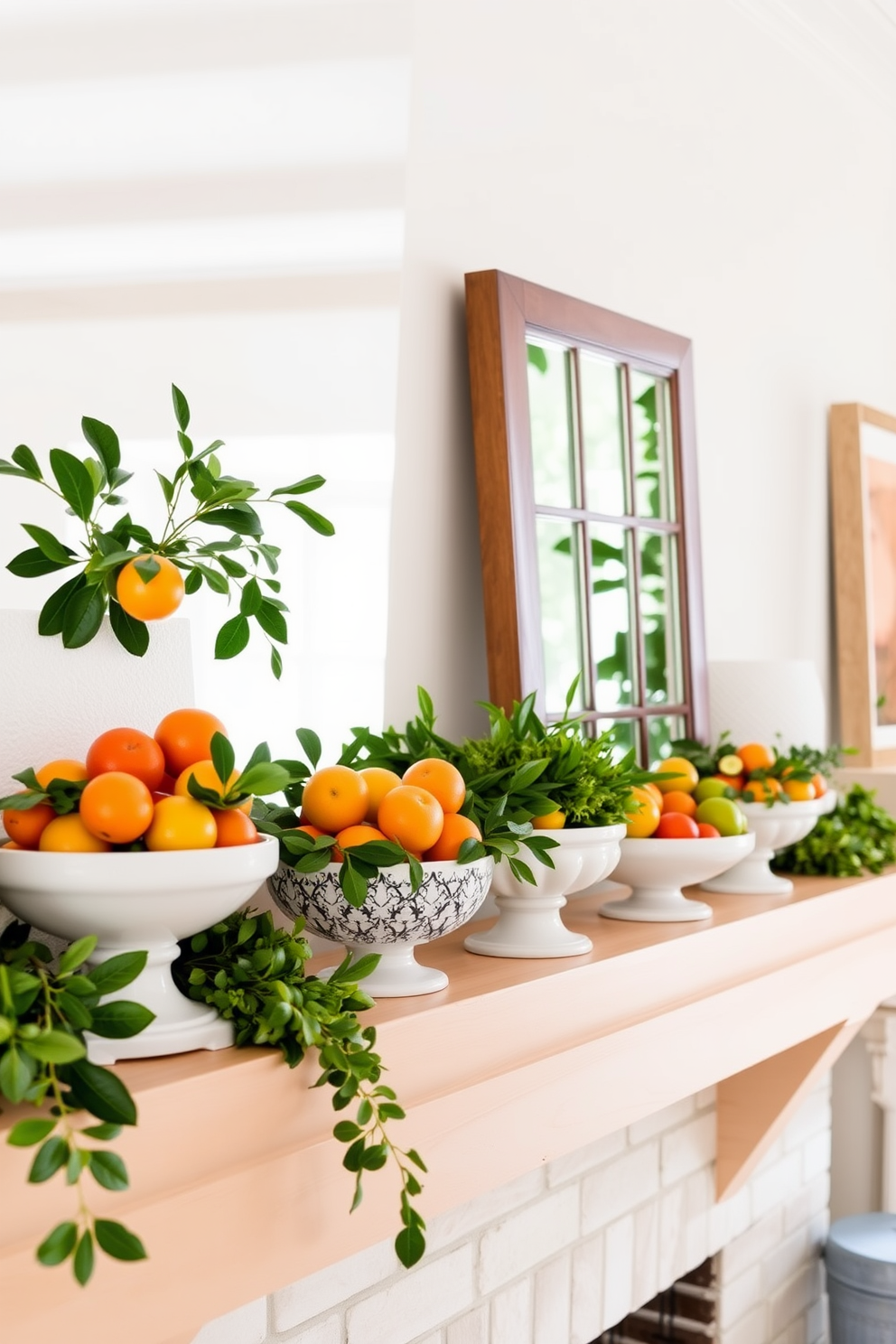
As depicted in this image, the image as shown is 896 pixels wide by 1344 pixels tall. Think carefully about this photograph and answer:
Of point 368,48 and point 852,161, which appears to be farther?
point 852,161

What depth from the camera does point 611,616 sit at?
1851 mm

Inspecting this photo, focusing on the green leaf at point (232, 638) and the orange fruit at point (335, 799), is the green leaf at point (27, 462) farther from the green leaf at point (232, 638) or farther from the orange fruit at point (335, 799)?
the orange fruit at point (335, 799)

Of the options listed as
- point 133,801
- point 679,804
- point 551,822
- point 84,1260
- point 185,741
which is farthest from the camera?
point 679,804

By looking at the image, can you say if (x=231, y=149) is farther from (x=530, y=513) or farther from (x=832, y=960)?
(x=832, y=960)

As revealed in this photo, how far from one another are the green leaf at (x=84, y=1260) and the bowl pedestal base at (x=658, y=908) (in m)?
0.98

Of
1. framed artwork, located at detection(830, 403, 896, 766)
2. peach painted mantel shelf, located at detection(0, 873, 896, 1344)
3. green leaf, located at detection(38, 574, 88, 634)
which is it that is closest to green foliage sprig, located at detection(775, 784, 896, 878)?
peach painted mantel shelf, located at detection(0, 873, 896, 1344)

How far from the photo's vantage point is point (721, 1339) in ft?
7.18

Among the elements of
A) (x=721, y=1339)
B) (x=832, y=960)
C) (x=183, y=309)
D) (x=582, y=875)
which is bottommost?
(x=721, y=1339)

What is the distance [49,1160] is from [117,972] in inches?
4.9

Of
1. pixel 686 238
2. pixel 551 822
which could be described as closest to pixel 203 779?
pixel 551 822

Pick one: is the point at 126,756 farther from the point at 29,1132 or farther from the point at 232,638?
the point at 29,1132

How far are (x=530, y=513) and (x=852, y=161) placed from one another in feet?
5.22

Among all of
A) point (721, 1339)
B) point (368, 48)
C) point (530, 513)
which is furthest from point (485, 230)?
point (721, 1339)

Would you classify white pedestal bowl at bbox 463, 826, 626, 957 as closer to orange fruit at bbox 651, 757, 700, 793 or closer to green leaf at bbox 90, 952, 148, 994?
orange fruit at bbox 651, 757, 700, 793
